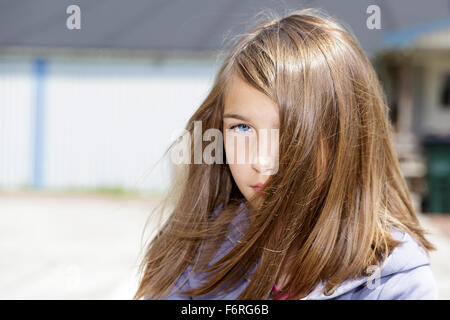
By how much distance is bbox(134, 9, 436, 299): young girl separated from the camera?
1009 mm

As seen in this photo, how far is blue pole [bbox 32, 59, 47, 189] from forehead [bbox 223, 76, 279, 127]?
7454mm

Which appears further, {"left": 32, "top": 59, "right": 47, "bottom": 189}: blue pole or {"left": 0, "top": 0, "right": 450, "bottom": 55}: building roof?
{"left": 32, "top": 59, "right": 47, "bottom": 189}: blue pole

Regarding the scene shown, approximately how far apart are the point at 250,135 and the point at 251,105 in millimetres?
65

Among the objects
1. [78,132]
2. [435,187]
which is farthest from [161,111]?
[435,187]

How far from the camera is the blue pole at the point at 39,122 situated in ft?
26.3

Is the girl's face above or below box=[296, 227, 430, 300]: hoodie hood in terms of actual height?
above

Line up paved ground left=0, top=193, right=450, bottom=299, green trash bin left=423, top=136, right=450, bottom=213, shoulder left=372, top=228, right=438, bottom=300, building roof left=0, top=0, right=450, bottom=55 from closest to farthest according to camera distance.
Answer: shoulder left=372, top=228, right=438, bottom=300
building roof left=0, top=0, right=450, bottom=55
paved ground left=0, top=193, right=450, bottom=299
green trash bin left=423, top=136, right=450, bottom=213

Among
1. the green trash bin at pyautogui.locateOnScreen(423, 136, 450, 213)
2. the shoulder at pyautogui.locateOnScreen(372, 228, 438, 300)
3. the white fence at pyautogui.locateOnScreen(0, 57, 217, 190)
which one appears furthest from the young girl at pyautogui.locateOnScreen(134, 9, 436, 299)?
the white fence at pyautogui.locateOnScreen(0, 57, 217, 190)

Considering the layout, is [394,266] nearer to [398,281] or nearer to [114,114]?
[398,281]

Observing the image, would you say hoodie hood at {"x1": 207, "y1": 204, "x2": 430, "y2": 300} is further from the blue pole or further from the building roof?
the blue pole

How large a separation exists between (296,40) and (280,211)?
0.36 meters

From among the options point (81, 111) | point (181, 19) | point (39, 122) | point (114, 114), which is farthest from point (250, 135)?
point (39, 122)
